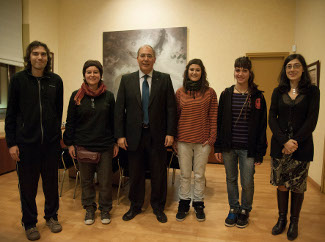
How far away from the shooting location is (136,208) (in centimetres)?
255

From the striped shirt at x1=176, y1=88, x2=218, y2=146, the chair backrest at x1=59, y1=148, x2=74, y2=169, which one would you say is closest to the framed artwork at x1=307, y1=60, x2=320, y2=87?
the striped shirt at x1=176, y1=88, x2=218, y2=146

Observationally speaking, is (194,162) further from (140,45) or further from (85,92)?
(140,45)

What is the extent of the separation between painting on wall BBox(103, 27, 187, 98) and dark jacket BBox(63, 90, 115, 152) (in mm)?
3253

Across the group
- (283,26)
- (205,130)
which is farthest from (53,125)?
(283,26)

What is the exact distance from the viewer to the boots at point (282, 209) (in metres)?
2.17

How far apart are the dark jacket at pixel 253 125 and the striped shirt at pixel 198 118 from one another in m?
0.10

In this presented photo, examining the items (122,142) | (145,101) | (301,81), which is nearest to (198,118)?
(145,101)

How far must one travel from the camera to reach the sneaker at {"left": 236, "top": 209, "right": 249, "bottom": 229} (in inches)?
91.2

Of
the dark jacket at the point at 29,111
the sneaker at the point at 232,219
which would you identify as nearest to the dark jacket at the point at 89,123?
the dark jacket at the point at 29,111

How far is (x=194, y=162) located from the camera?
7.96 ft

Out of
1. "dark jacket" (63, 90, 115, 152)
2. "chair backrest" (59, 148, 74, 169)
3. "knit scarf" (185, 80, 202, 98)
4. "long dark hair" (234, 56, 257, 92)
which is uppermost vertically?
"long dark hair" (234, 56, 257, 92)

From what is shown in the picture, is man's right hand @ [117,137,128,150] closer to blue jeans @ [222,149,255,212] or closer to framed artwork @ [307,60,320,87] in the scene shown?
blue jeans @ [222,149,255,212]

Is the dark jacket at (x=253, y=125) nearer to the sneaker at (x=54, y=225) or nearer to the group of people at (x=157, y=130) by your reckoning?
the group of people at (x=157, y=130)

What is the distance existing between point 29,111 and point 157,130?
111 centimetres
